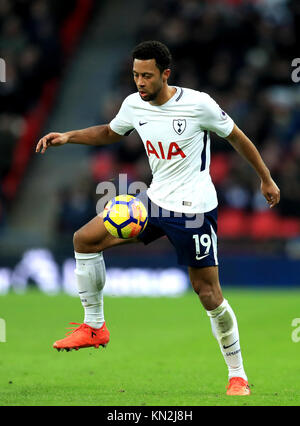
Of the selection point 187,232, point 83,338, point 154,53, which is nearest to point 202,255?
point 187,232

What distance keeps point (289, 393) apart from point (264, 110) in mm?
10108

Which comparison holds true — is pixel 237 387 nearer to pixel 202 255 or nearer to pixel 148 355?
pixel 202 255

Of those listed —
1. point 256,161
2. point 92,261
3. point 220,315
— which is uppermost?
point 256,161

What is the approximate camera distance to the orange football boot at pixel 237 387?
21.5ft

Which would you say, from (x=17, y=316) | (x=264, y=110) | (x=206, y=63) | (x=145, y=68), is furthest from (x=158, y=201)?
(x=206, y=63)

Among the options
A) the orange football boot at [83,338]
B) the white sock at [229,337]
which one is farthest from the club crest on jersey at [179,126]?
the orange football boot at [83,338]

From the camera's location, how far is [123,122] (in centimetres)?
696

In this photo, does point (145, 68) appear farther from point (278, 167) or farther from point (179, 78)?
point (179, 78)

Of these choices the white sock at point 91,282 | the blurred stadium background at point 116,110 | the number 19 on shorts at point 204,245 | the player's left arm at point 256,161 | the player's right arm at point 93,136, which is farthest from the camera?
the blurred stadium background at point 116,110

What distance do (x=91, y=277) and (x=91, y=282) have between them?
49 mm

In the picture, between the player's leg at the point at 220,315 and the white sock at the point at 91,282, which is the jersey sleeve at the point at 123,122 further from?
the player's leg at the point at 220,315

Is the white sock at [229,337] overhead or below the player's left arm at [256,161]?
below

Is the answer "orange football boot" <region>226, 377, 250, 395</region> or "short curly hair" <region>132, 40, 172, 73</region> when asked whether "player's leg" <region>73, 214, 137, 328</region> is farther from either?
"short curly hair" <region>132, 40, 172, 73</region>

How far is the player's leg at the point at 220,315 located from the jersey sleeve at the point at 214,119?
1.03 m
